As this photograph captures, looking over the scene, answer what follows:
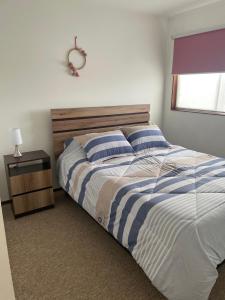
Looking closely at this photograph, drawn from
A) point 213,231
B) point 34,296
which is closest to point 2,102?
point 34,296

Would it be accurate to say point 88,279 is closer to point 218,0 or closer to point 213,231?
point 213,231

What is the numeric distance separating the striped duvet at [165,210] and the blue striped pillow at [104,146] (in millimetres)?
120

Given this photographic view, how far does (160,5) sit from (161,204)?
8.68 feet

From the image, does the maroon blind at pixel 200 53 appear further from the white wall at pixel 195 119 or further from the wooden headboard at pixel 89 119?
the wooden headboard at pixel 89 119

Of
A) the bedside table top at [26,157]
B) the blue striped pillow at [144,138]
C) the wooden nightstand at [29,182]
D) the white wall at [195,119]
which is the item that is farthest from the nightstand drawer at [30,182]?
the white wall at [195,119]

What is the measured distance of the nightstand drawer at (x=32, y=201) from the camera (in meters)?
2.46

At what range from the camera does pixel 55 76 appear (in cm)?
280

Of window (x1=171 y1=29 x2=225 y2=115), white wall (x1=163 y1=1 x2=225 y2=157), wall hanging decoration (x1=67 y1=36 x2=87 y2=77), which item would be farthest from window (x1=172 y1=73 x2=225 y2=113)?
wall hanging decoration (x1=67 y1=36 x2=87 y2=77)

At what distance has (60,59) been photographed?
279cm

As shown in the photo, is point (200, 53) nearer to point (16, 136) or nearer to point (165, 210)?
point (165, 210)

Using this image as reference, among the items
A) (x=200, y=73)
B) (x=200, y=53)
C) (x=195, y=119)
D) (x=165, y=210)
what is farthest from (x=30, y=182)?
(x=200, y=53)

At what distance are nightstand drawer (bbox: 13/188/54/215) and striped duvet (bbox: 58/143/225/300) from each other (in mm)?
282

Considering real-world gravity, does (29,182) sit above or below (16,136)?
below

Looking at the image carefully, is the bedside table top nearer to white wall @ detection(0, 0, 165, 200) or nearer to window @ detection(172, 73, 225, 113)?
white wall @ detection(0, 0, 165, 200)
